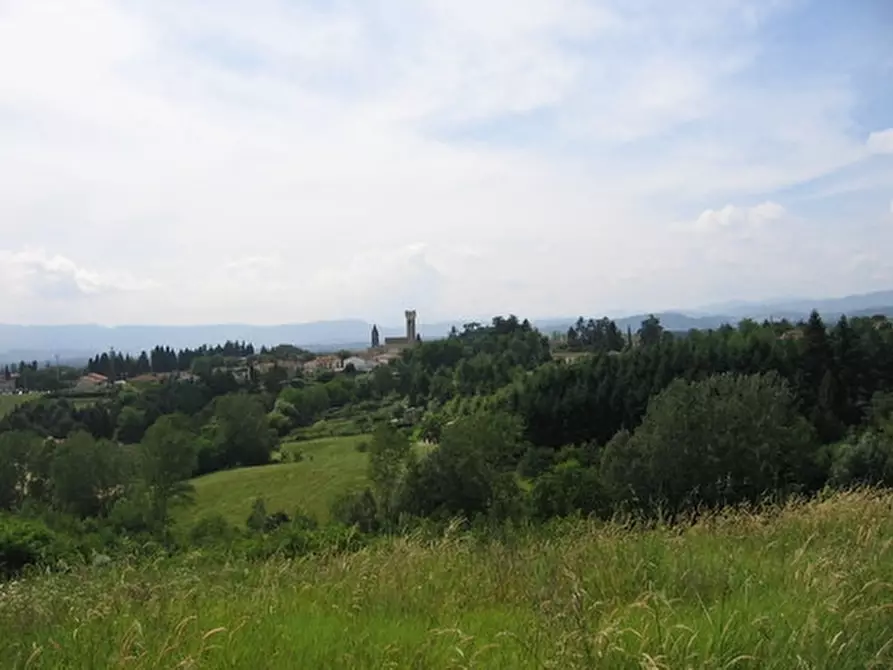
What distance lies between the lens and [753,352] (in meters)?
67.6

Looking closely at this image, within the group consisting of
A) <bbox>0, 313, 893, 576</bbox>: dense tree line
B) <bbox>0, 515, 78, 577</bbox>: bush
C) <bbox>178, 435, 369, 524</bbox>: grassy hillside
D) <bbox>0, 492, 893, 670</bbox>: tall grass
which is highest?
<bbox>0, 492, 893, 670</bbox>: tall grass

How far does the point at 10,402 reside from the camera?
118438 millimetres

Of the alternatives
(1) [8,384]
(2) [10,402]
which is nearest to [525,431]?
(2) [10,402]

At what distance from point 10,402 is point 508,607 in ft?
433

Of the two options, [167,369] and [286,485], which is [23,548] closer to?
[286,485]

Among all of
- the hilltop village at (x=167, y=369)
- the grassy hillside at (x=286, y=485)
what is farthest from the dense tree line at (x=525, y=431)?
the hilltop village at (x=167, y=369)

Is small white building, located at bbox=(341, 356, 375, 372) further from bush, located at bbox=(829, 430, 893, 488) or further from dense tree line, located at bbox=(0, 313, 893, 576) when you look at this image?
bush, located at bbox=(829, 430, 893, 488)

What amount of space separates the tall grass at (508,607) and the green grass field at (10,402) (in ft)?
367

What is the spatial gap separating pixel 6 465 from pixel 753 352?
6122cm

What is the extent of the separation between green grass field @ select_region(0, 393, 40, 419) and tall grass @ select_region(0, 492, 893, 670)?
11187 cm

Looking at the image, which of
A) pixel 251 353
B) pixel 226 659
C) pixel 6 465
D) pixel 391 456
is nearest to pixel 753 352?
pixel 391 456

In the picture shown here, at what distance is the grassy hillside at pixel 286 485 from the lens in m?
56.8

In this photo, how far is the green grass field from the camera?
107613 millimetres

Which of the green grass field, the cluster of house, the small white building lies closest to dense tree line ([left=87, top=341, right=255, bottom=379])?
the cluster of house
